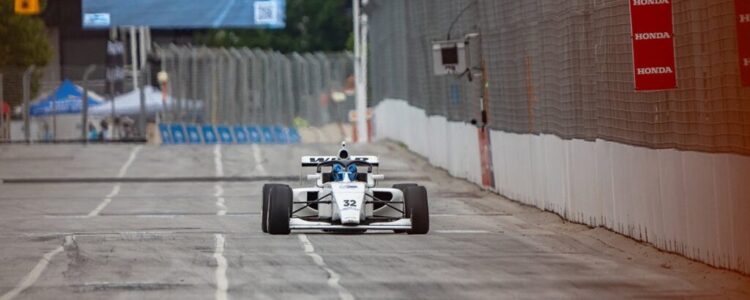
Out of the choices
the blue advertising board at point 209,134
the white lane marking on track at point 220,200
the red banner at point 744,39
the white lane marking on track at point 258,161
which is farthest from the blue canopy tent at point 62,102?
the red banner at point 744,39

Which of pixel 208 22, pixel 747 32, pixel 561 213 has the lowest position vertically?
pixel 561 213

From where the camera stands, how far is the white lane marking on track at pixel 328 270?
48.9 ft

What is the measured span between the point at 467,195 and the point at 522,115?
3666 millimetres

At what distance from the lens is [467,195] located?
32.1 metres

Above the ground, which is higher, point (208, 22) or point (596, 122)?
point (208, 22)

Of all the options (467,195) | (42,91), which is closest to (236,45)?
(42,91)

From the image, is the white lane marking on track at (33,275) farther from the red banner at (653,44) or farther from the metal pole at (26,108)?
the metal pole at (26,108)

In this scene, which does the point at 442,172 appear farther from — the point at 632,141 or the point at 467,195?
the point at 632,141

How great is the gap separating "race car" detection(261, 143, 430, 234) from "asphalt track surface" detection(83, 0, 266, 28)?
33.4 meters

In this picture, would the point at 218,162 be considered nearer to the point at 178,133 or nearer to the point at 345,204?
the point at 178,133

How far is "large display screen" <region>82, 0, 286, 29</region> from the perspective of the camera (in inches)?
2154

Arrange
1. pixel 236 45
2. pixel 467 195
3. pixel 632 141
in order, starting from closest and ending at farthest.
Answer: pixel 632 141 < pixel 467 195 < pixel 236 45

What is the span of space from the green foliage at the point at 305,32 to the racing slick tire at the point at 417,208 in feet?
240

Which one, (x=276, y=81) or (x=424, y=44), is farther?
(x=276, y=81)
